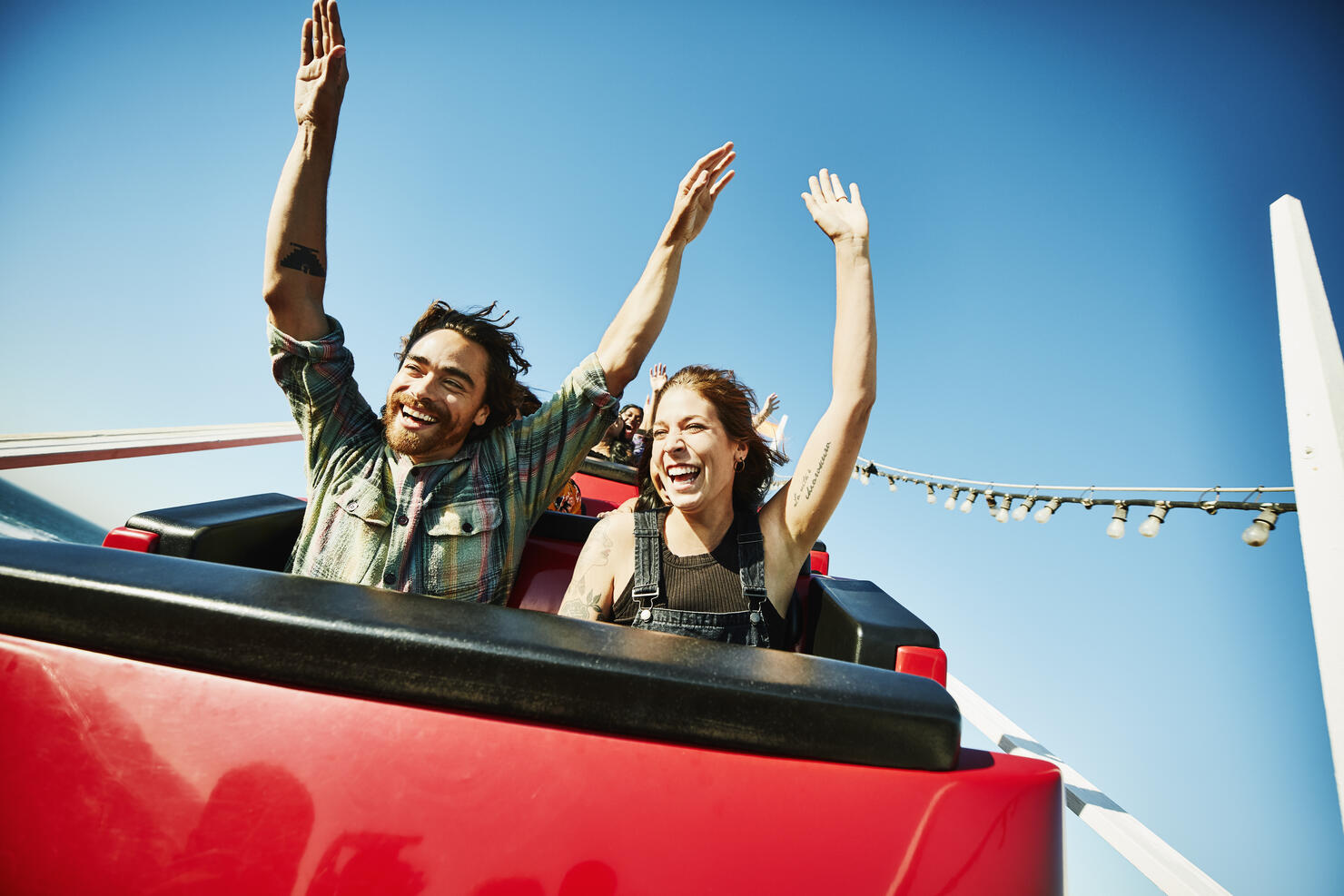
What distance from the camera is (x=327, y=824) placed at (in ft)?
1.23

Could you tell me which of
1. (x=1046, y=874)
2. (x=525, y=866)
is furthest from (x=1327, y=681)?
(x=525, y=866)

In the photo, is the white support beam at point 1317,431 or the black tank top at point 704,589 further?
the black tank top at point 704,589

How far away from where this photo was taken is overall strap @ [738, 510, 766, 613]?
1220 mm

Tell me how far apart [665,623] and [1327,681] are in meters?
1.12

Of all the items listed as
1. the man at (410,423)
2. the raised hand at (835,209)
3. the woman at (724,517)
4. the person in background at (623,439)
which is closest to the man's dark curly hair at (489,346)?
the man at (410,423)

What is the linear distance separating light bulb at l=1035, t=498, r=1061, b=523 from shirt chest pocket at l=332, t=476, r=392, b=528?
4596mm

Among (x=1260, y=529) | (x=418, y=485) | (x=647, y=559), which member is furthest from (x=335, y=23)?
(x=1260, y=529)

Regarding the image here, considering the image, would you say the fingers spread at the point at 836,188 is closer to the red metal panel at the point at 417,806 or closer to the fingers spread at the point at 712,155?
the fingers spread at the point at 712,155

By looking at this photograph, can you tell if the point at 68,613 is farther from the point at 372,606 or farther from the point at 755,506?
the point at 755,506

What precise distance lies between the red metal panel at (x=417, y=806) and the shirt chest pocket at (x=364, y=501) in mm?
889

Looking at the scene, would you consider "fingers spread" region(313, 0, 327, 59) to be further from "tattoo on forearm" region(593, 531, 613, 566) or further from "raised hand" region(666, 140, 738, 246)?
"tattoo on forearm" region(593, 531, 613, 566)

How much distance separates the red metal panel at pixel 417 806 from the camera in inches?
14.7

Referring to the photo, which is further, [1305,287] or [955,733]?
[1305,287]

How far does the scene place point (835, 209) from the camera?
143 centimetres
